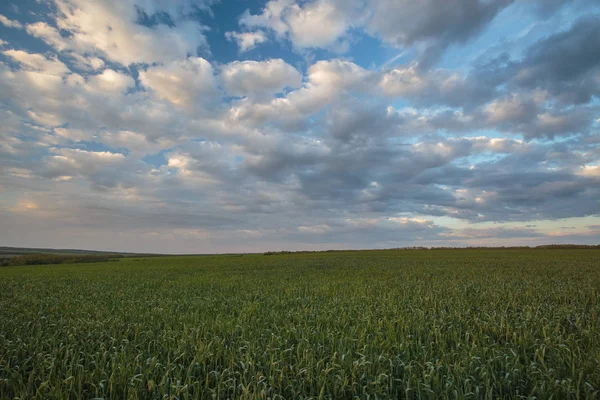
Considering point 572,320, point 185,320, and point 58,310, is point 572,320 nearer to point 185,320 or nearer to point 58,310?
point 185,320

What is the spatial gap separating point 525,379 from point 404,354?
2.29m

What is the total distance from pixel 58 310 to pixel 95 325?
17.2 feet

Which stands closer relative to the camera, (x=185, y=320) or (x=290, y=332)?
(x=290, y=332)

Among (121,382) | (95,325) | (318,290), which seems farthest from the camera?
(318,290)

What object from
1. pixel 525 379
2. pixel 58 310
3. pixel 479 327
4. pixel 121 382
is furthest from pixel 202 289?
pixel 525 379

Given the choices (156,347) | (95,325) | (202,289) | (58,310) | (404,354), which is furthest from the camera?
(202,289)

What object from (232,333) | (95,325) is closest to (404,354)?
(232,333)

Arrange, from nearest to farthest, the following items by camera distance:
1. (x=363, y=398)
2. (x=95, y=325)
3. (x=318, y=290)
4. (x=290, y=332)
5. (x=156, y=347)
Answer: (x=363, y=398) < (x=156, y=347) < (x=290, y=332) < (x=95, y=325) < (x=318, y=290)

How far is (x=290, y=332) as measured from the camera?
8.75 meters

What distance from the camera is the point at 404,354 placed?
708 cm

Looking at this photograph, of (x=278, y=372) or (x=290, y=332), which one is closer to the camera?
(x=278, y=372)

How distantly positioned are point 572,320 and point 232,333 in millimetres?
10947

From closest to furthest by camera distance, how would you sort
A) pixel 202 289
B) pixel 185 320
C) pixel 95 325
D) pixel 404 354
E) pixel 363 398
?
pixel 363 398 < pixel 404 354 < pixel 95 325 < pixel 185 320 < pixel 202 289

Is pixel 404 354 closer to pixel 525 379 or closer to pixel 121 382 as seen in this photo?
pixel 525 379
